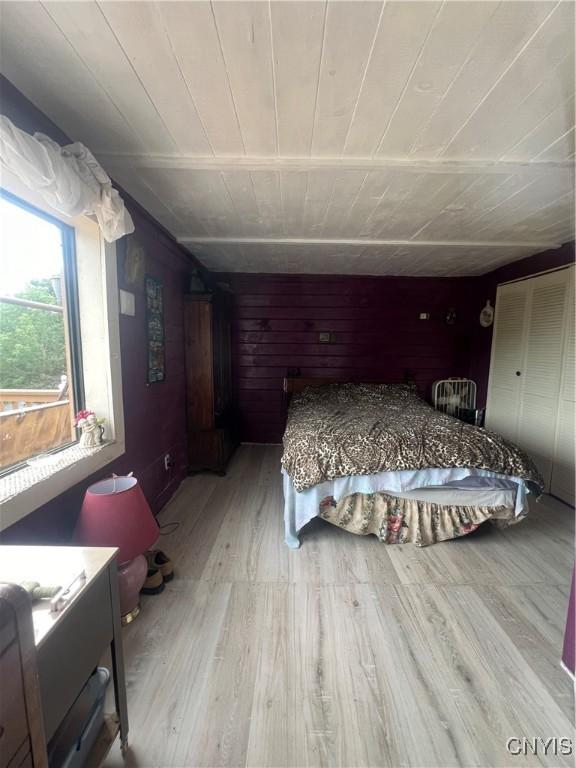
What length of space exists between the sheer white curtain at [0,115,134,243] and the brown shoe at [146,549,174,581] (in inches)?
68.5

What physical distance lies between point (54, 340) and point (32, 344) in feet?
0.52

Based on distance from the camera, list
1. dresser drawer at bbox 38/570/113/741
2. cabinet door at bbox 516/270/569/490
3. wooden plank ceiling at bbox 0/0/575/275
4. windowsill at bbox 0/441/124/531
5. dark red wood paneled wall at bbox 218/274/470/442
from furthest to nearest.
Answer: dark red wood paneled wall at bbox 218/274/470/442, cabinet door at bbox 516/270/569/490, windowsill at bbox 0/441/124/531, wooden plank ceiling at bbox 0/0/575/275, dresser drawer at bbox 38/570/113/741

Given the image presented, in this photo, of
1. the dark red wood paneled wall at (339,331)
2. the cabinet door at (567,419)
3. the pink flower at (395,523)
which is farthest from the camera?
the dark red wood paneled wall at (339,331)

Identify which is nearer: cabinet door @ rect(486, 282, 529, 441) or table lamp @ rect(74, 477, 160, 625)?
table lamp @ rect(74, 477, 160, 625)

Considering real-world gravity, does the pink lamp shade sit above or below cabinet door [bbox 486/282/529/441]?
below

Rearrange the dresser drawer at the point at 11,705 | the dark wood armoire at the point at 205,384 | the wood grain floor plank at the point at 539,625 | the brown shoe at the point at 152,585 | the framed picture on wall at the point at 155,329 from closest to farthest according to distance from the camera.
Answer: the dresser drawer at the point at 11,705
the wood grain floor plank at the point at 539,625
the brown shoe at the point at 152,585
the framed picture on wall at the point at 155,329
the dark wood armoire at the point at 205,384

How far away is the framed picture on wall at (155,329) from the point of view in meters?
2.33

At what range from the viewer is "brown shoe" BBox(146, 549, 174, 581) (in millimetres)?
1773

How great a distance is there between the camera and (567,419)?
275cm

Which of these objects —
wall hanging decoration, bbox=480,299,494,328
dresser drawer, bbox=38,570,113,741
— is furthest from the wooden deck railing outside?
wall hanging decoration, bbox=480,299,494,328

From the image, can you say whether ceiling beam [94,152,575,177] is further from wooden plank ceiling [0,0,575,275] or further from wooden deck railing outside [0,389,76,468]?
wooden deck railing outside [0,389,76,468]

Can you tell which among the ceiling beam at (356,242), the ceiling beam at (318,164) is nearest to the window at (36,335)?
the ceiling beam at (318,164)

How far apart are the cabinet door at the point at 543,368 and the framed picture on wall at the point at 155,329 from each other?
3464 mm

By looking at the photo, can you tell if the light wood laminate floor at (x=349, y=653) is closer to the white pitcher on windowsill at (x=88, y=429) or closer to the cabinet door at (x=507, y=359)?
the white pitcher on windowsill at (x=88, y=429)
